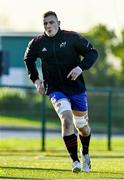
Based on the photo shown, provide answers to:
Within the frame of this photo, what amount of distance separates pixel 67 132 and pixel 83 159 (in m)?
0.79

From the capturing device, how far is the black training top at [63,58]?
1293cm

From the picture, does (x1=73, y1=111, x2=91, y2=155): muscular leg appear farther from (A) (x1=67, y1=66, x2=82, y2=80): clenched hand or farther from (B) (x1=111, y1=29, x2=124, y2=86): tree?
(B) (x1=111, y1=29, x2=124, y2=86): tree

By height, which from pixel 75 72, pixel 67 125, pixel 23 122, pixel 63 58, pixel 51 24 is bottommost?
pixel 23 122

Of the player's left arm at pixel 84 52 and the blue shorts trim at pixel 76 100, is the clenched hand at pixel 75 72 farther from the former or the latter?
the blue shorts trim at pixel 76 100

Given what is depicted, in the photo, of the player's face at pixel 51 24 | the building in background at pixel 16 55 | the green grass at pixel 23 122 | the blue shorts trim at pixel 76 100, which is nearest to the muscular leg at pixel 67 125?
the blue shorts trim at pixel 76 100

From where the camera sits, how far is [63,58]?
1295cm

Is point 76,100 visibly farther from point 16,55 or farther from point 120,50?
point 120,50

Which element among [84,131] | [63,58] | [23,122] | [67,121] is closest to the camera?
[67,121]

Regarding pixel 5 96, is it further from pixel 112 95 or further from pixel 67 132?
pixel 67 132

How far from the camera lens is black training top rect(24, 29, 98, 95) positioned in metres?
12.9

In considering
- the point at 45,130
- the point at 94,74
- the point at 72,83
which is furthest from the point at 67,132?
the point at 94,74

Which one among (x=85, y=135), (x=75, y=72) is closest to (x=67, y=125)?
(x=75, y=72)

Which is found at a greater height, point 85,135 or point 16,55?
point 85,135

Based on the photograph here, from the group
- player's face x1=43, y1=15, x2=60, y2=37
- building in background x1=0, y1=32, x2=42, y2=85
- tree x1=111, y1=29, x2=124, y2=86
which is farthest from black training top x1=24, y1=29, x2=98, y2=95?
tree x1=111, y1=29, x2=124, y2=86
